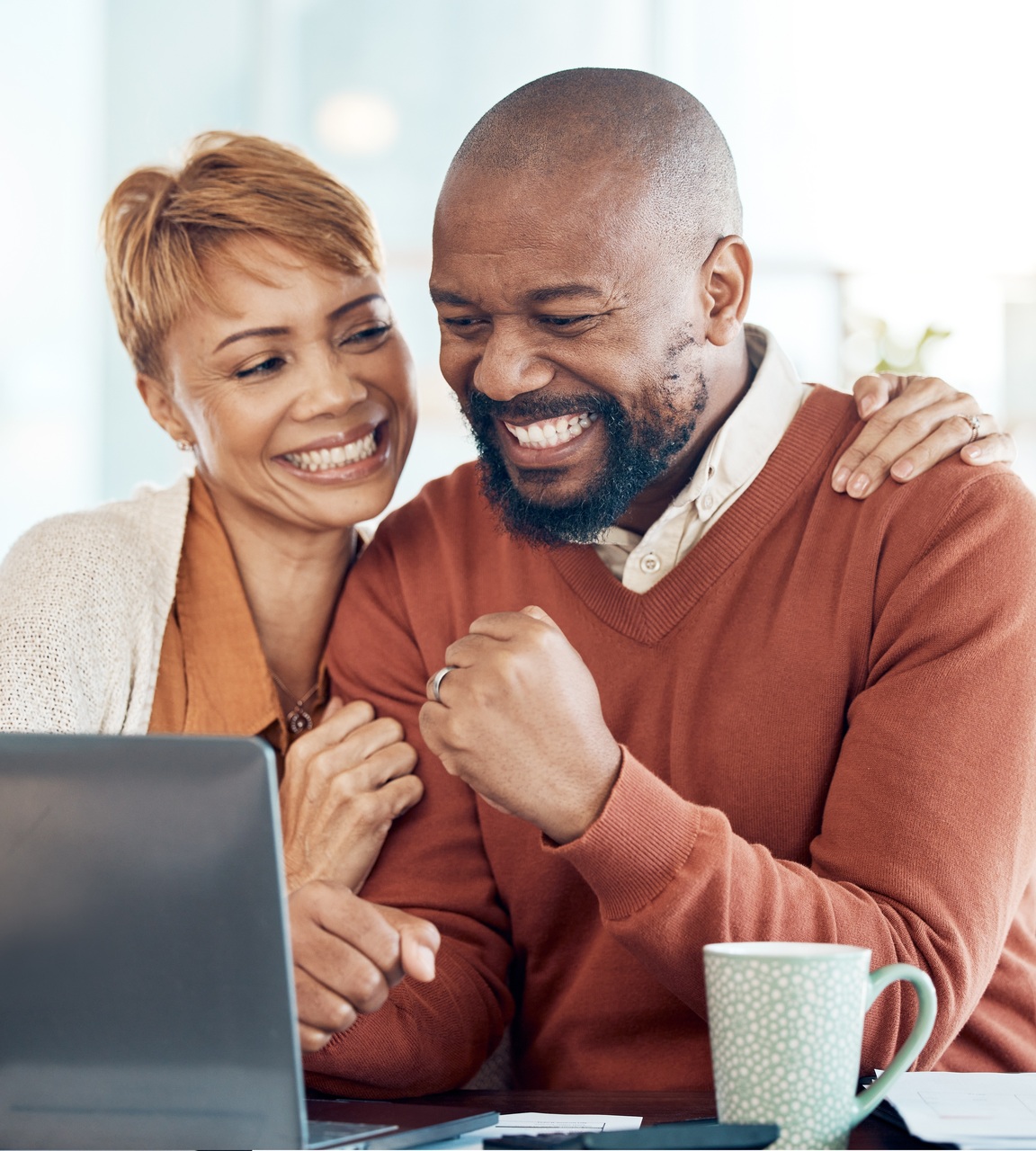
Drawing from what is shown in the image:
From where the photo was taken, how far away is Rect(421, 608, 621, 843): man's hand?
98cm

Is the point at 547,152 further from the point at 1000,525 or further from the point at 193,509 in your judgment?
the point at 193,509

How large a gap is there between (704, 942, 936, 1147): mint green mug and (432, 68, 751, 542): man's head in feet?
2.22

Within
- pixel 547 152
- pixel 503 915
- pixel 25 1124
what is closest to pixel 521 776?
pixel 25 1124

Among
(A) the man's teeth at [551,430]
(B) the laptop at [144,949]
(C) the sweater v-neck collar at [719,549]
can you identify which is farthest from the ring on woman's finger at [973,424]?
(B) the laptop at [144,949]

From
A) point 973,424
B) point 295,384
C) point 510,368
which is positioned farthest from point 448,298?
point 973,424

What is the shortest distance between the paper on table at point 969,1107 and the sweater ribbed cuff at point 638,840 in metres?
0.21

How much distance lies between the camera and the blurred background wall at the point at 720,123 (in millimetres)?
3998

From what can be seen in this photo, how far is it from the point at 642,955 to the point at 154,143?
3.73 meters

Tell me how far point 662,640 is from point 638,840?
44cm

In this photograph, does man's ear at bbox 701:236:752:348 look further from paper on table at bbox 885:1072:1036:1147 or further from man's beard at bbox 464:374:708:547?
paper on table at bbox 885:1072:1036:1147

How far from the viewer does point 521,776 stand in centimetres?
98

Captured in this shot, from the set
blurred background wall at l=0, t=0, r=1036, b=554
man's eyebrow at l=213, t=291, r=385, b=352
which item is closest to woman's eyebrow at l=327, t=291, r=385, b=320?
man's eyebrow at l=213, t=291, r=385, b=352

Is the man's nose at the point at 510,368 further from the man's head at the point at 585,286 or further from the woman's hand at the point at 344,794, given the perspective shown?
the woman's hand at the point at 344,794

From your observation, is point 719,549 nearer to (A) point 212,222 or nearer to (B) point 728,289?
(B) point 728,289
